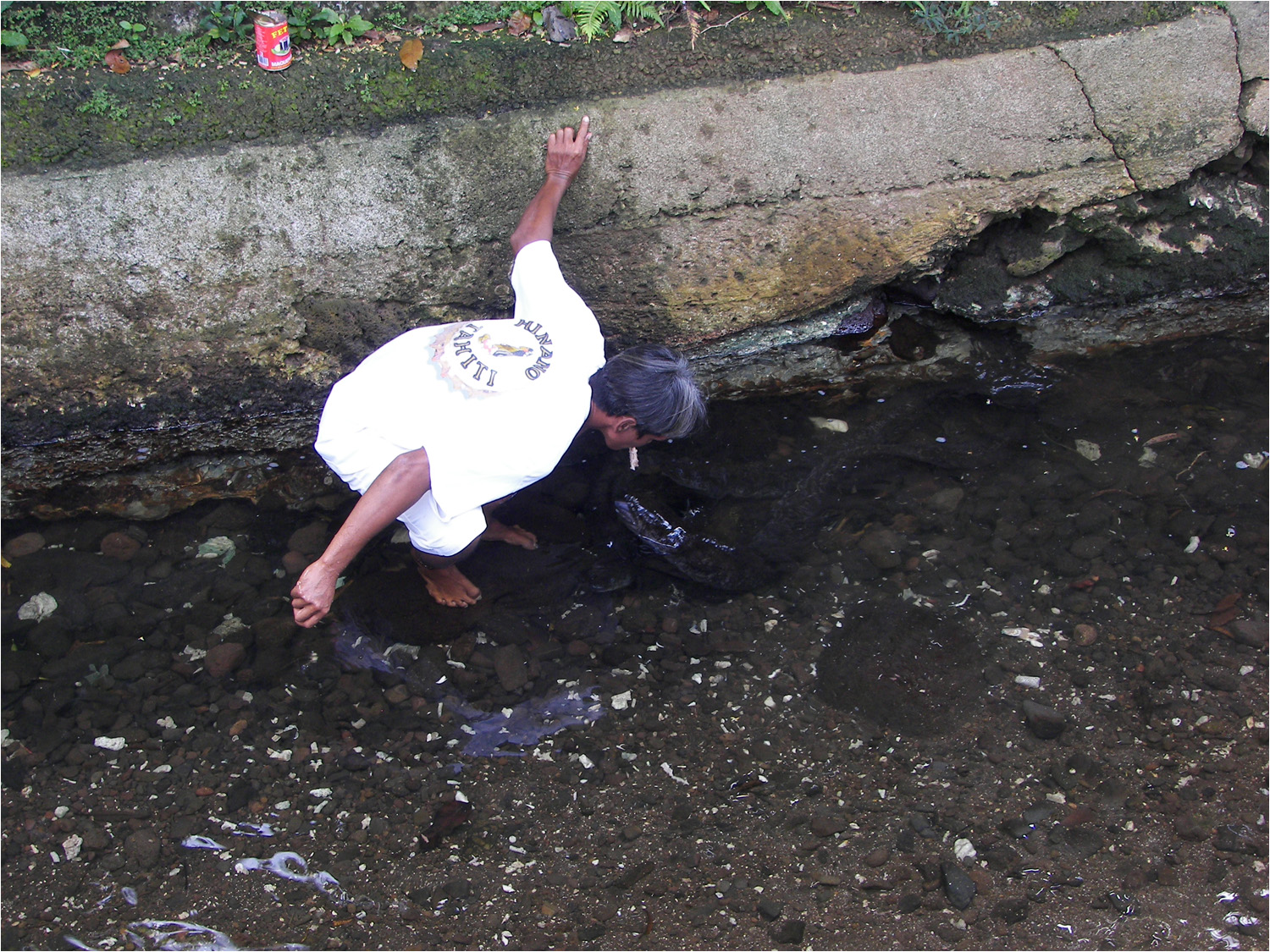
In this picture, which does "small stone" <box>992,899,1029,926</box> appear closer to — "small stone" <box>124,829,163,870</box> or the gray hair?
the gray hair

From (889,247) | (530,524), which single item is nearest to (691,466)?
(530,524)

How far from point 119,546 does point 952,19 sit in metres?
3.59

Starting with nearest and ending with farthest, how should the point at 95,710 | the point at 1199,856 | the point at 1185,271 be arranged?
the point at 1199,856, the point at 95,710, the point at 1185,271

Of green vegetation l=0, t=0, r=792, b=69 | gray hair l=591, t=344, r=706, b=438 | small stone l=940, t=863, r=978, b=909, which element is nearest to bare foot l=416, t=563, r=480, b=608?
gray hair l=591, t=344, r=706, b=438

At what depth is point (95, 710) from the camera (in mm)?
2570

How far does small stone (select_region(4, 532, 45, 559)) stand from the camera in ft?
9.48

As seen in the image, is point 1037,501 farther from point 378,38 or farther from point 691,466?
point 378,38

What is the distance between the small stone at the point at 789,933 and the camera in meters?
2.15

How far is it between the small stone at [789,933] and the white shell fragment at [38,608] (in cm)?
248

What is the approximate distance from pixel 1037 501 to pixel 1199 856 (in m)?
1.27

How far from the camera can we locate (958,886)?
225 centimetres

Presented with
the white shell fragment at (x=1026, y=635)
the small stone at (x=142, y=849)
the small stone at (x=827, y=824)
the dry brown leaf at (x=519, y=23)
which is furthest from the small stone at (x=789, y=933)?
the dry brown leaf at (x=519, y=23)

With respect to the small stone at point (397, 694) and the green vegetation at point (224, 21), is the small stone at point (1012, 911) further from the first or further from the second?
the green vegetation at point (224, 21)

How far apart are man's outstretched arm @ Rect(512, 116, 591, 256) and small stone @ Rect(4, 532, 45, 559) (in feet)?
6.40
